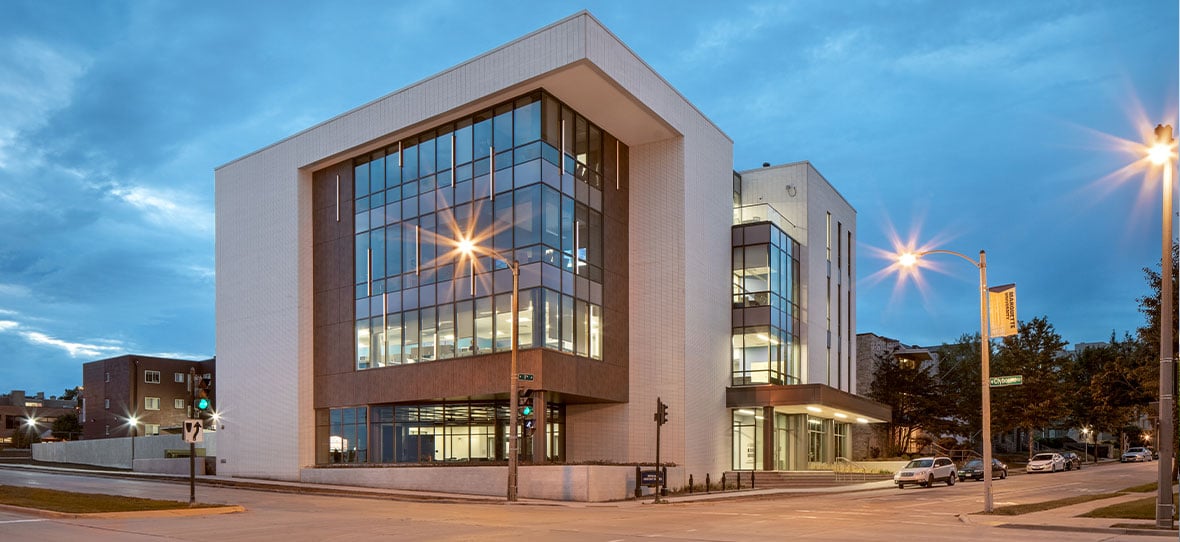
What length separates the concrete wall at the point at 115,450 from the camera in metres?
60.3

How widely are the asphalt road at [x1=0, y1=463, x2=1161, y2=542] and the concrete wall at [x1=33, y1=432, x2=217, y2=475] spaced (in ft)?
94.2

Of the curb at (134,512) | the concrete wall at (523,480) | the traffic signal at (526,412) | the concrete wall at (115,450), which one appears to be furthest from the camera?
the concrete wall at (115,450)

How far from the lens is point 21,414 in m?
123

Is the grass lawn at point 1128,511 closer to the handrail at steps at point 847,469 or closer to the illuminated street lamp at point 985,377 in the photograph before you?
the illuminated street lamp at point 985,377

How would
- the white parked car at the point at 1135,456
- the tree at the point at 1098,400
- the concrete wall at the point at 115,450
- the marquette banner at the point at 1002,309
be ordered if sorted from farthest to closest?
the white parked car at the point at 1135,456 < the tree at the point at 1098,400 < the concrete wall at the point at 115,450 < the marquette banner at the point at 1002,309

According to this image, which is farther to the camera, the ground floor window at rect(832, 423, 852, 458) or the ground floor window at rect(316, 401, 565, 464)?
the ground floor window at rect(832, 423, 852, 458)

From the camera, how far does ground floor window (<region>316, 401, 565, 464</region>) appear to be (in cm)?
4175

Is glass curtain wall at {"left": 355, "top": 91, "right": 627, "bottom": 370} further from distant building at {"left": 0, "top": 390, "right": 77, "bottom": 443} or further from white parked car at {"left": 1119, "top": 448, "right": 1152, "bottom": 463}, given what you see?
distant building at {"left": 0, "top": 390, "right": 77, "bottom": 443}

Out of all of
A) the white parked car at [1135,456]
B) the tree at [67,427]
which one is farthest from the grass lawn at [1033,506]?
the tree at [67,427]

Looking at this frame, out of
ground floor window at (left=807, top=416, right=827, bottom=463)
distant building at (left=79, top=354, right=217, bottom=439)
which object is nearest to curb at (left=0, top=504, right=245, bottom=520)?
ground floor window at (left=807, top=416, right=827, bottom=463)

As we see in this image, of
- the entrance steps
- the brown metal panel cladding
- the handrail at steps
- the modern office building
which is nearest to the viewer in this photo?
the brown metal panel cladding

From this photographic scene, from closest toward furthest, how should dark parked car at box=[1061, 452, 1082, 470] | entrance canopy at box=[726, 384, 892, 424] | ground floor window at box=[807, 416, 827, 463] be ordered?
entrance canopy at box=[726, 384, 892, 424], ground floor window at box=[807, 416, 827, 463], dark parked car at box=[1061, 452, 1082, 470]

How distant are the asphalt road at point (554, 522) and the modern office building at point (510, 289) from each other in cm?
542

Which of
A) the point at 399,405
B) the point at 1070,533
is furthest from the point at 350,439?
the point at 1070,533
